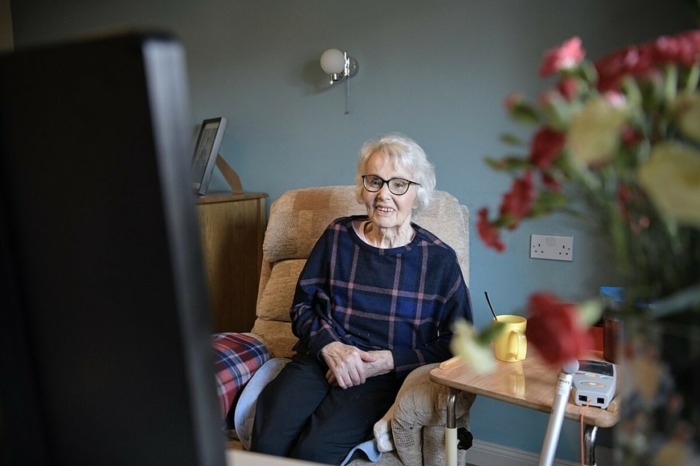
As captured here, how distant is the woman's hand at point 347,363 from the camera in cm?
178

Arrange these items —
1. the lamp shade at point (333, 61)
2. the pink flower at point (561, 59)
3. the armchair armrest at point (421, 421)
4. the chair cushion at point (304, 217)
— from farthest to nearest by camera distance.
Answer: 1. the lamp shade at point (333, 61)
2. the chair cushion at point (304, 217)
3. the armchair armrest at point (421, 421)
4. the pink flower at point (561, 59)

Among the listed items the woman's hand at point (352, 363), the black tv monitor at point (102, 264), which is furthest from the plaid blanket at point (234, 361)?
the black tv monitor at point (102, 264)

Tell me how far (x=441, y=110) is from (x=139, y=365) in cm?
197

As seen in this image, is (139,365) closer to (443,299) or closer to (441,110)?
(443,299)

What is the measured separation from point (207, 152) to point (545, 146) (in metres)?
2.43

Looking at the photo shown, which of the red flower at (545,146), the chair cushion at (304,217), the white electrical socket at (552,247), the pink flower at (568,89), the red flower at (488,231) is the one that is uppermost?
the pink flower at (568,89)

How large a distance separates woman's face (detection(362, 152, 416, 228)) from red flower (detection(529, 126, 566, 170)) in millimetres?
1407

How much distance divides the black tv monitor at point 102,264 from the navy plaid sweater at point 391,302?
54.1 inches

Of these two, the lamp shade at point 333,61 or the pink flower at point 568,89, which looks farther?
the lamp shade at point 333,61

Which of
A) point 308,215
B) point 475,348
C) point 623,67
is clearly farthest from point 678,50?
point 308,215

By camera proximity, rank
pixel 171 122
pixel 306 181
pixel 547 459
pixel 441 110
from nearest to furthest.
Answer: pixel 171 122 → pixel 547 459 → pixel 441 110 → pixel 306 181

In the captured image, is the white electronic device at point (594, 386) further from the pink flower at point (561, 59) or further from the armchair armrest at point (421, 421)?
the pink flower at point (561, 59)

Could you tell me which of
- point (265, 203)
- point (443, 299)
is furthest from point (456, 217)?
point (265, 203)

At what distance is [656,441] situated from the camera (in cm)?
46
